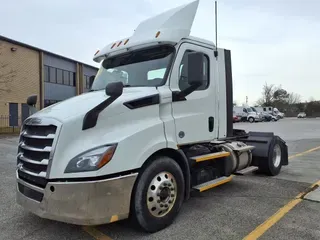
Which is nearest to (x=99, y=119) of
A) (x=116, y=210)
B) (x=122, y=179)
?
(x=122, y=179)

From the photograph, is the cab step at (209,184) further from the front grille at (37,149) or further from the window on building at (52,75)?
the window on building at (52,75)

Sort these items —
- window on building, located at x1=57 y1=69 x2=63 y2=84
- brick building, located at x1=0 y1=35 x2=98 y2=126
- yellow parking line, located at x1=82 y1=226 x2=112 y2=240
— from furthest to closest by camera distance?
window on building, located at x1=57 y1=69 x2=63 y2=84 < brick building, located at x1=0 y1=35 x2=98 y2=126 < yellow parking line, located at x1=82 y1=226 x2=112 y2=240

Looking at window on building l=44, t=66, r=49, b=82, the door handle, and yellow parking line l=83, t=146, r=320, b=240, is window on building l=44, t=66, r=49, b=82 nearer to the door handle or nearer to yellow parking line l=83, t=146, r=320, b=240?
the door handle

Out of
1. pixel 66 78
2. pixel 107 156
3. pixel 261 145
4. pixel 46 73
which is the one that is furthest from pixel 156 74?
pixel 66 78

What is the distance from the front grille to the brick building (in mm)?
25036

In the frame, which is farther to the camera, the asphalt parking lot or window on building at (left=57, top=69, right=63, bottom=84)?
window on building at (left=57, top=69, right=63, bottom=84)

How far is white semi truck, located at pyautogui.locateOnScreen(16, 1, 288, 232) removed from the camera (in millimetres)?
3387

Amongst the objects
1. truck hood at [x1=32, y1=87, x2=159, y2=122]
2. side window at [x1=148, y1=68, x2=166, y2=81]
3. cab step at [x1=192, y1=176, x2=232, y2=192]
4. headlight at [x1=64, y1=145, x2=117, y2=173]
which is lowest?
cab step at [x1=192, y1=176, x2=232, y2=192]

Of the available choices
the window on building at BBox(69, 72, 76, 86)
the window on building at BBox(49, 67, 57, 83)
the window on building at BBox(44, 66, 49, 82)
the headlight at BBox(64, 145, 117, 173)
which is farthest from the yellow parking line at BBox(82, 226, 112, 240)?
the window on building at BBox(69, 72, 76, 86)

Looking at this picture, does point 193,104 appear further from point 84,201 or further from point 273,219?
point 84,201

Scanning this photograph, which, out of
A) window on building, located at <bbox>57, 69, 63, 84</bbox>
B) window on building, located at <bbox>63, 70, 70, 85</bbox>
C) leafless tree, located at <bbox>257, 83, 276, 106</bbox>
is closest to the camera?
window on building, located at <bbox>57, 69, 63, 84</bbox>

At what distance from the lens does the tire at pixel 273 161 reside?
278 inches

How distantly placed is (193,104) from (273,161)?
3554mm

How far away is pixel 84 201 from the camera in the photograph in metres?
3.32
